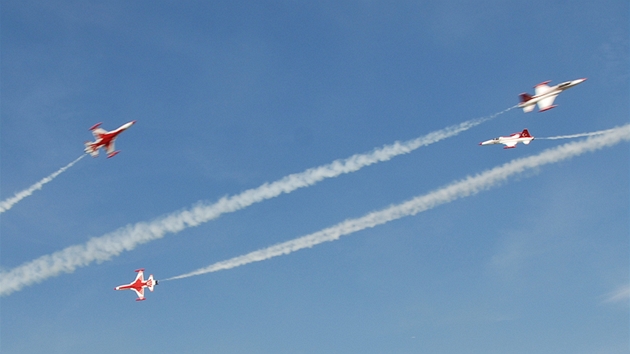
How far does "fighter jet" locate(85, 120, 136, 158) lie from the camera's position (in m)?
114

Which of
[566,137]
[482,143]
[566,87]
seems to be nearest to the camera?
[566,137]

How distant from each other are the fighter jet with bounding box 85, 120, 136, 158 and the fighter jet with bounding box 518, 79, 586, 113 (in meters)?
76.6

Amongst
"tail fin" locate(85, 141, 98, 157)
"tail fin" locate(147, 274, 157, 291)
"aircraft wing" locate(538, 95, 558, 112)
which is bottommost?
"tail fin" locate(147, 274, 157, 291)

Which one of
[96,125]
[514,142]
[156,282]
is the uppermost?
[96,125]

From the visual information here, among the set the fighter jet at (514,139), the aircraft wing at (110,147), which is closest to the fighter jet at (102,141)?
the aircraft wing at (110,147)

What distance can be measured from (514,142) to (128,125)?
248 ft

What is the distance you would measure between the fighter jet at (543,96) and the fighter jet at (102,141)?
7665 centimetres

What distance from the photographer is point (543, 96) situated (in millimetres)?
113938

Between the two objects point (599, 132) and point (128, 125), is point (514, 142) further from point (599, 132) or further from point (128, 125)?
point (128, 125)

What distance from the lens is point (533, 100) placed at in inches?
4478

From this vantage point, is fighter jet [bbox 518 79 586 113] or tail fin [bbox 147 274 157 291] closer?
fighter jet [bbox 518 79 586 113]

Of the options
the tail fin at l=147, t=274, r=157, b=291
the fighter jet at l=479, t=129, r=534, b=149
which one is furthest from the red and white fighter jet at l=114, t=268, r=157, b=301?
the fighter jet at l=479, t=129, r=534, b=149

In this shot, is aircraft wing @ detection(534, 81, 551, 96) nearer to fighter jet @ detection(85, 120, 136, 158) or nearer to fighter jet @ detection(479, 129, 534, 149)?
fighter jet @ detection(479, 129, 534, 149)

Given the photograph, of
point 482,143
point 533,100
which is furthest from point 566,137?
point 482,143
